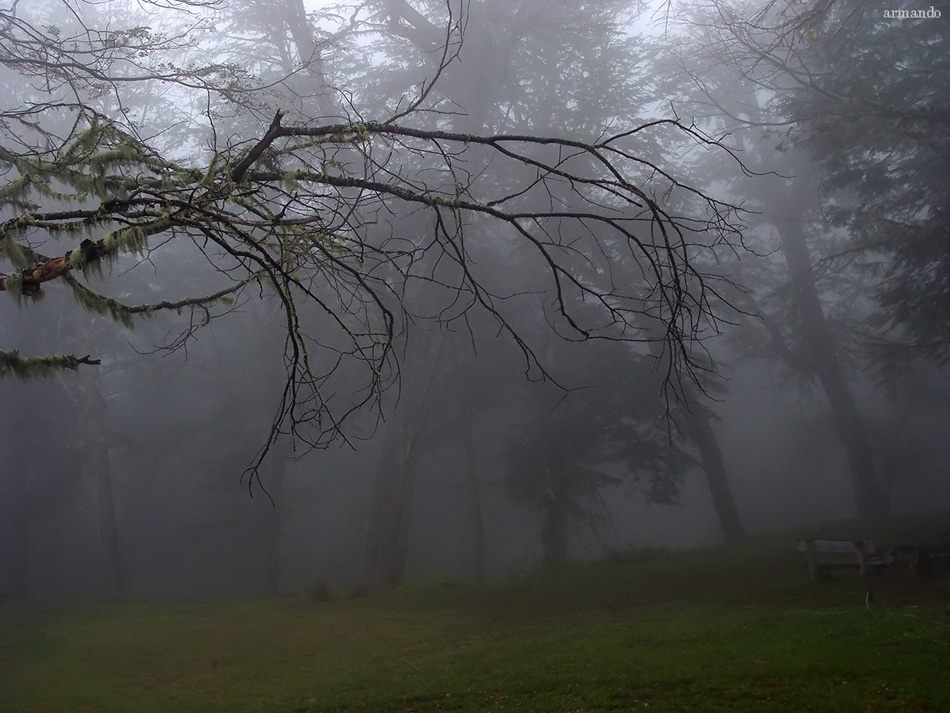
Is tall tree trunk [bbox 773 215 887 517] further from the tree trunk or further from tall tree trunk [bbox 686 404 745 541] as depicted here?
the tree trunk

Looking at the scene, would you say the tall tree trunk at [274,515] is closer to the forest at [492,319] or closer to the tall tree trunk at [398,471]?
the forest at [492,319]

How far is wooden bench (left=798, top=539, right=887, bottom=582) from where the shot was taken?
37.6 ft

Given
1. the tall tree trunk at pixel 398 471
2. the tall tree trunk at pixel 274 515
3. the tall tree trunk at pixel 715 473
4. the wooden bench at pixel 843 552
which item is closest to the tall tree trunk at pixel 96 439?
the tall tree trunk at pixel 274 515

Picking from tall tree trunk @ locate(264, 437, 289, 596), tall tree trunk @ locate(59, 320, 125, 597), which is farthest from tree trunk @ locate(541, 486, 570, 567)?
tall tree trunk @ locate(59, 320, 125, 597)

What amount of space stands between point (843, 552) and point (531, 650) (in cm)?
567

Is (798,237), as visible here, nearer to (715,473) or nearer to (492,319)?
(715,473)

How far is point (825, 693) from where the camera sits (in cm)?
643

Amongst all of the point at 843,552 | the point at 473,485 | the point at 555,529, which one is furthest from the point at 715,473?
the point at 843,552

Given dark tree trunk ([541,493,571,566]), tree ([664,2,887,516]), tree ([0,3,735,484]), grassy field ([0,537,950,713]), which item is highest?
tree ([664,2,887,516])

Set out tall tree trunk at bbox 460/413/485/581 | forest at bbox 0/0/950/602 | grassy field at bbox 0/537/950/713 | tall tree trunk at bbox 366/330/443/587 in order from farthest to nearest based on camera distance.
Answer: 1. tall tree trunk at bbox 460/413/485/581
2. tall tree trunk at bbox 366/330/443/587
3. forest at bbox 0/0/950/602
4. grassy field at bbox 0/537/950/713

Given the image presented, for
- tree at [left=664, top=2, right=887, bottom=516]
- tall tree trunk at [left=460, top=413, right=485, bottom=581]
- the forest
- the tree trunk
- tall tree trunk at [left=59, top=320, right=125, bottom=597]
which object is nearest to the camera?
the forest

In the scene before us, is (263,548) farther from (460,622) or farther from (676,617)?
(676,617)

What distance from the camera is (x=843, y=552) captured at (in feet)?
38.5

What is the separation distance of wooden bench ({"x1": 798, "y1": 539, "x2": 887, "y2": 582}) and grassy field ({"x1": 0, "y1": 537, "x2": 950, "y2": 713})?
0.30 m
